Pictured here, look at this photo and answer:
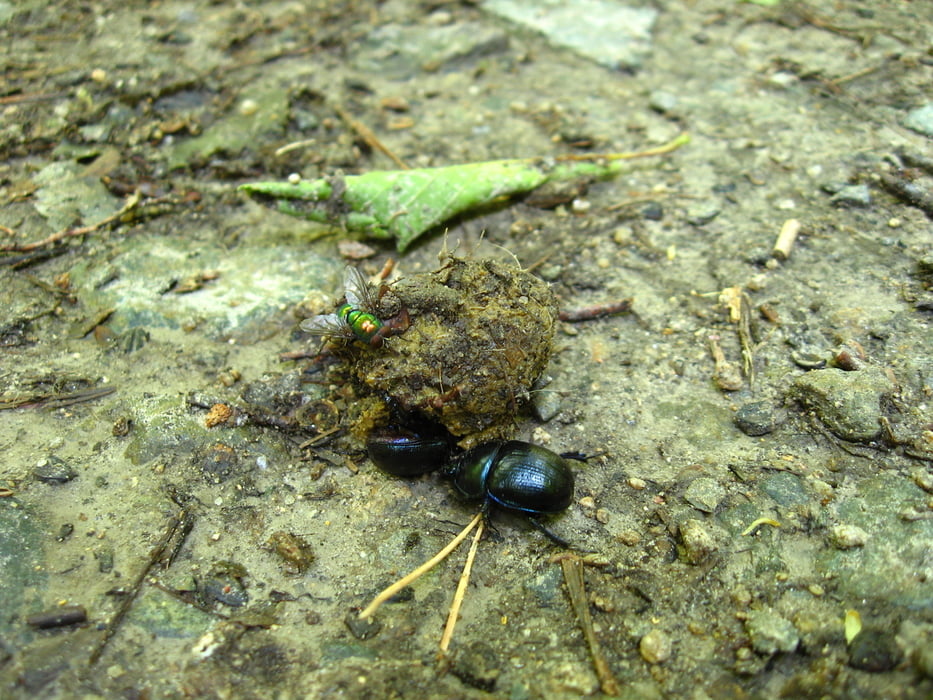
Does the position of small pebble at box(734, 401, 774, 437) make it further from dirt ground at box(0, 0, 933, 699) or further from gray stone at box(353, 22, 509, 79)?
gray stone at box(353, 22, 509, 79)

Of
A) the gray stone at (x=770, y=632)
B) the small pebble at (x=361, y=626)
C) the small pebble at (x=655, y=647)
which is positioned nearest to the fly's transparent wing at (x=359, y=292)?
the small pebble at (x=361, y=626)

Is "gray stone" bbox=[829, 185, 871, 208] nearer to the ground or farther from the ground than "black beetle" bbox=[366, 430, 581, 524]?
farther from the ground

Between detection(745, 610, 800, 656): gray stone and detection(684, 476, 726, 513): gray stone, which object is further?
detection(684, 476, 726, 513): gray stone

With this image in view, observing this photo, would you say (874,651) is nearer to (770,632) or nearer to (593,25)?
(770,632)

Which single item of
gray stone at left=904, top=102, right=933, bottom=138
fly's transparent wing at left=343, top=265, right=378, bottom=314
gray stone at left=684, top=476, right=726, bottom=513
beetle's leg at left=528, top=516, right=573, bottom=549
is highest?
fly's transparent wing at left=343, top=265, right=378, bottom=314

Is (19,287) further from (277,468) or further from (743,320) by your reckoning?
(743,320)

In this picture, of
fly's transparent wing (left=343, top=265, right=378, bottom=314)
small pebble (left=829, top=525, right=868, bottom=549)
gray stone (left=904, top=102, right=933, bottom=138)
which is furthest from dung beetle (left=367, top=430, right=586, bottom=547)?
gray stone (left=904, top=102, right=933, bottom=138)

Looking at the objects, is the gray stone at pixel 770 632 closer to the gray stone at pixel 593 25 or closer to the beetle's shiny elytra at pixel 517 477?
the beetle's shiny elytra at pixel 517 477
